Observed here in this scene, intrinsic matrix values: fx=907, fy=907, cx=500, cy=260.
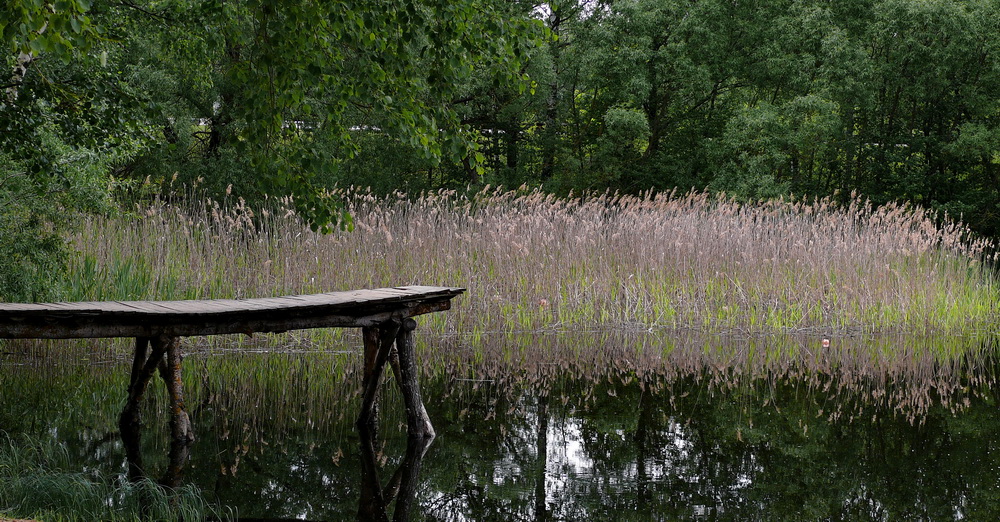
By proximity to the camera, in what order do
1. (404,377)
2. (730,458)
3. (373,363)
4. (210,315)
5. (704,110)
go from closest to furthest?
(210,315)
(730,458)
(404,377)
(373,363)
(704,110)

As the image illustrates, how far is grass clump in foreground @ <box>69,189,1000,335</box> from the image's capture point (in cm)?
819

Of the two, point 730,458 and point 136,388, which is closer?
point 730,458

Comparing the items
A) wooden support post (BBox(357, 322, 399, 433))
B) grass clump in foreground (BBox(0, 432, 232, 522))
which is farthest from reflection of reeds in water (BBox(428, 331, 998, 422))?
grass clump in foreground (BBox(0, 432, 232, 522))

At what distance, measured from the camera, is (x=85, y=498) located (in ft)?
11.3

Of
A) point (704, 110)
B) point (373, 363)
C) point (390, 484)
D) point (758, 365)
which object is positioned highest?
point (704, 110)

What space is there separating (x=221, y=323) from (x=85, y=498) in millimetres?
1129

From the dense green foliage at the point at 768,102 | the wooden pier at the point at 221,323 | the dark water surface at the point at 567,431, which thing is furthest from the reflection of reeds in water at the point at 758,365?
the dense green foliage at the point at 768,102

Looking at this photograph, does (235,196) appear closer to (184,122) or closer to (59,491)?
(184,122)

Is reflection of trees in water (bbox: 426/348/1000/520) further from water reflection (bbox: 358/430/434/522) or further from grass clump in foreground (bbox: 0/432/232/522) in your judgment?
grass clump in foreground (bbox: 0/432/232/522)

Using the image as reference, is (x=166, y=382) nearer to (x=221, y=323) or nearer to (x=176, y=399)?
(x=176, y=399)

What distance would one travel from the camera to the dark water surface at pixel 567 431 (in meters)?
3.84

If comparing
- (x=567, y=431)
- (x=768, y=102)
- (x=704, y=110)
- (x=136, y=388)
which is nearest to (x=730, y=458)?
(x=567, y=431)

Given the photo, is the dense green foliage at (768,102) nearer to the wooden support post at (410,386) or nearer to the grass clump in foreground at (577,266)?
the grass clump in foreground at (577,266)

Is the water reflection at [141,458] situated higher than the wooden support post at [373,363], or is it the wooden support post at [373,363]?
the wooden support post at [373,363]
